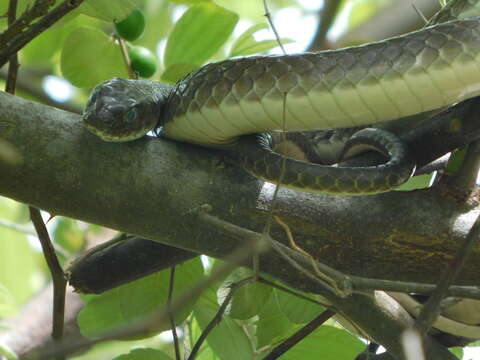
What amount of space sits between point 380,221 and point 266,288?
0.66 meters

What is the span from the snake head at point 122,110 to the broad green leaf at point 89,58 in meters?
0.32

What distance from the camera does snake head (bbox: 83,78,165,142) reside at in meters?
2.70

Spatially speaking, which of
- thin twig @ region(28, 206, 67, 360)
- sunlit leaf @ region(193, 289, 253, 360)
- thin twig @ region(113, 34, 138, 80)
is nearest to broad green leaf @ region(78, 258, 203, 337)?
sunlit leaf @ region(193, 289, 253, 360)

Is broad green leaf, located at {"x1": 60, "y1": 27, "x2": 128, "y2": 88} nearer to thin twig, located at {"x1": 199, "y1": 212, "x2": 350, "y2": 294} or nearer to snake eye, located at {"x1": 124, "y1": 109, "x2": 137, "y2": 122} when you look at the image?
snake eye, located at {"x1": 124, "y1": 109, "x2": 137, "y2": 122}

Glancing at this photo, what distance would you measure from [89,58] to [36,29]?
997 mm

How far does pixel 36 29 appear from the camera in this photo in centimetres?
247

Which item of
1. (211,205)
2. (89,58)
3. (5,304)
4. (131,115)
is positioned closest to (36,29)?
(131,115)

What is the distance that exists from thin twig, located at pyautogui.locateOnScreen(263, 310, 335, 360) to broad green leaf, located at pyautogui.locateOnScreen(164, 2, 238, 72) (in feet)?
4.70

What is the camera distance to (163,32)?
557 cm

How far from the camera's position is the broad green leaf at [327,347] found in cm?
298

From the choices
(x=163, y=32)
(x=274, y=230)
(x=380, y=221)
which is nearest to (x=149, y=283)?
(x=274, y=230)

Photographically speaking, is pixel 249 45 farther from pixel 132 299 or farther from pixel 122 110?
pixel 132 299

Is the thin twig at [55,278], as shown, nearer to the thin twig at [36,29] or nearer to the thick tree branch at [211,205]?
the thick tree branch at [211,205]

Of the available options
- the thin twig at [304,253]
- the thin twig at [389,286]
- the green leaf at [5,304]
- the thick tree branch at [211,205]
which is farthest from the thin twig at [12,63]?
the thin twig at [389,286]
